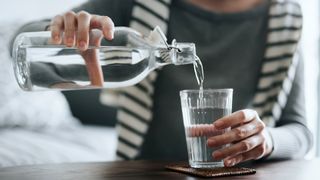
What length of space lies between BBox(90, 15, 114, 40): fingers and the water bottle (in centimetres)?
4

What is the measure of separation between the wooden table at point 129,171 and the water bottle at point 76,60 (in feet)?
0.52

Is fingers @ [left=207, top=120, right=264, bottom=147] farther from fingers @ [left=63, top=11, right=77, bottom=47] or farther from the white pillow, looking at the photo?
the white pillow

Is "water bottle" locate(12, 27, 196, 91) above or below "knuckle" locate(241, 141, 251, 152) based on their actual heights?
above

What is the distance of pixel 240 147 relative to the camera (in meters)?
0.89

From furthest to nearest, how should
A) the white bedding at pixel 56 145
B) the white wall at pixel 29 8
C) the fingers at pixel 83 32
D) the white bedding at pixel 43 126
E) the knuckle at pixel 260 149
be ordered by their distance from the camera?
the white wall at pixel 29 8
the white bedding at pixel 43 126
the white bedding at pixel 56 145
the knuckle at pixel 260 149
the fingers at pixel 83 32

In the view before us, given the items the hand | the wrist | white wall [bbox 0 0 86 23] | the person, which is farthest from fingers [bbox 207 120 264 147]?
white wall [bbox 0 0 86 23]

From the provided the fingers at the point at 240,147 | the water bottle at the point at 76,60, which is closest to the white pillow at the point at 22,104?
the water bottle at the point at 76,60

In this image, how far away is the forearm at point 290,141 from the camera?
3.75 ft

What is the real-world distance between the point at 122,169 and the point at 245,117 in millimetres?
235

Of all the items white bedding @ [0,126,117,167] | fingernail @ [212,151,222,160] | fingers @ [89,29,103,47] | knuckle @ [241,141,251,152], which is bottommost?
white bedding @ [0,126,117,167]

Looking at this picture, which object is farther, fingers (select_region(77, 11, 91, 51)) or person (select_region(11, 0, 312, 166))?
person (select_region(11, 0, 312, 166))

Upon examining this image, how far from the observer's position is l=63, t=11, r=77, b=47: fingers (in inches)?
35.9

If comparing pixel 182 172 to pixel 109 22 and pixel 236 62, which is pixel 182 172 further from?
pixel 236 62

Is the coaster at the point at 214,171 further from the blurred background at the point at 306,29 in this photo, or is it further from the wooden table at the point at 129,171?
the blurred background at the point at 306,29
